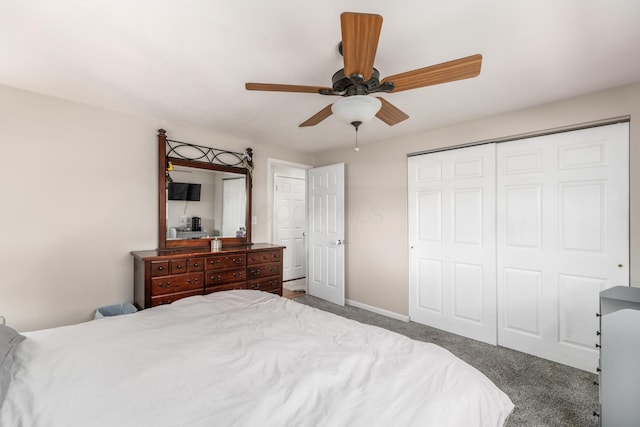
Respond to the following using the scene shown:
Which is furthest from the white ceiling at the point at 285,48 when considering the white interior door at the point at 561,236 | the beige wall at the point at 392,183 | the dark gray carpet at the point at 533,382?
the dark gray carpet at the point at 533,382

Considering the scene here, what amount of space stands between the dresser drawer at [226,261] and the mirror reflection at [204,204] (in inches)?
20.3

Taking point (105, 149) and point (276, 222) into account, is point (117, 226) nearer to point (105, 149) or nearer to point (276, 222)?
point (105, 149)

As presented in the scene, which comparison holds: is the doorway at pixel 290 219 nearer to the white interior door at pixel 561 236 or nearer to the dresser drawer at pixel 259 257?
the dresser drawer at pixel 259 257

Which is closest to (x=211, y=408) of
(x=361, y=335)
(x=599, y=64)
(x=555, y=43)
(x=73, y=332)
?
(x=361, y=335)

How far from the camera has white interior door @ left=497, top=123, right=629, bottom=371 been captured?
2295 mm

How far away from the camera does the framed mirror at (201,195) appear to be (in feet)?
10.1

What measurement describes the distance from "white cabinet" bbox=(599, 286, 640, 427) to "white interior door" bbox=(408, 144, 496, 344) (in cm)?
129

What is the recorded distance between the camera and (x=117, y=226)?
2.76 meters

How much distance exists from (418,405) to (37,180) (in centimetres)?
319

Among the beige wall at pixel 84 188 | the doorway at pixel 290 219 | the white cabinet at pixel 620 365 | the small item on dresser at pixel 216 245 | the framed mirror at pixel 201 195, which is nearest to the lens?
the white cabinet at pixel 620 365

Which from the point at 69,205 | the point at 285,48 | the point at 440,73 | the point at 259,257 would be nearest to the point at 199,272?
the point at 259,257

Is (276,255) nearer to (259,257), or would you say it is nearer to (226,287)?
(259,257)

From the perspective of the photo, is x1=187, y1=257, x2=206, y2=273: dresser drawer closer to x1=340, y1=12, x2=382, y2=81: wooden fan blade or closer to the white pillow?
the white pillow

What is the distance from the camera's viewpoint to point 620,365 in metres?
1.55
